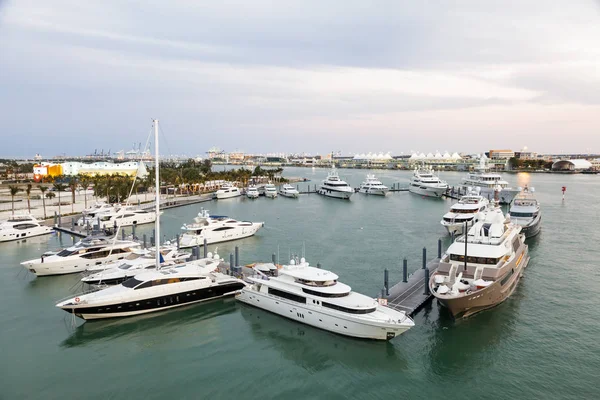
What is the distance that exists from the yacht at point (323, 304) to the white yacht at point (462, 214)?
27.0m

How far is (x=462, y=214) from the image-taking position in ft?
149

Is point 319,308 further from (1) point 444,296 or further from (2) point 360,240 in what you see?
(2) point 360,240

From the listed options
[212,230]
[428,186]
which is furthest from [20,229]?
[428,186]

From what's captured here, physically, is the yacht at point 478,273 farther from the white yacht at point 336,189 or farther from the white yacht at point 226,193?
the white yacht at point 226,193

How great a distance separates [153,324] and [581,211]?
2607 inches

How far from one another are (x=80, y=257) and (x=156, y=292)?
1107 centimetres

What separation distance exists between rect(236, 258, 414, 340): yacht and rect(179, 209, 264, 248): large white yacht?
53.1 feet

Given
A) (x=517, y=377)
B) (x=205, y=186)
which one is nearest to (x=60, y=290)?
(x=517, y=377)

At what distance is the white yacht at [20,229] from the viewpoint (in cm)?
3897

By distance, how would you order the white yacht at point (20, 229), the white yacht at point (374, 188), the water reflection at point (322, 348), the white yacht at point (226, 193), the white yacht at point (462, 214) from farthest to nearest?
the white yacht at point (374, 188) < the white yacht at point (226, 193) < the white yacht at point (462, 214) < the white yacht at point (20, 229) < the water reflection at point (322, 348)

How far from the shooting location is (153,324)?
2098 cm

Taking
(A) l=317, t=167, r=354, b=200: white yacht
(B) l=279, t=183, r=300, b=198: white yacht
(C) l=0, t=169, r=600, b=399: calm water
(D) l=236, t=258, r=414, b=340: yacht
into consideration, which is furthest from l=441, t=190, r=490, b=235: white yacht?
(B) l=279, t=183, r=300, b=198: white yacht

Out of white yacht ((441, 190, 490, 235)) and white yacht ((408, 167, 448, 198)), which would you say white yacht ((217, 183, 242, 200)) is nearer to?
white yacht ((408, 167, 448, 198))

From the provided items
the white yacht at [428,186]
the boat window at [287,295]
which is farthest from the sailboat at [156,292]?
the white yacht at [428,186]
